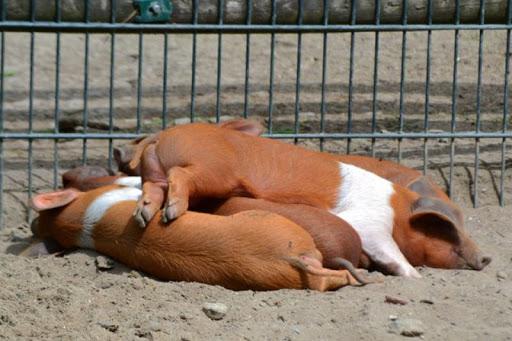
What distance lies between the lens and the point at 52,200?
5727 millimetres

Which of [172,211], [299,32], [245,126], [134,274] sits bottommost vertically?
[134,274]

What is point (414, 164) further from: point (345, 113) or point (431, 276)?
point (431, 276)

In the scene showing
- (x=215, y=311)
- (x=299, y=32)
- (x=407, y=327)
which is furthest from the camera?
(x=299, y=32)

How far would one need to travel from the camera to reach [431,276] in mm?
5375

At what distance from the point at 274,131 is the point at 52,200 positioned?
7.12 feet

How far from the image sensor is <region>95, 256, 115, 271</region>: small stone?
5.38 meters

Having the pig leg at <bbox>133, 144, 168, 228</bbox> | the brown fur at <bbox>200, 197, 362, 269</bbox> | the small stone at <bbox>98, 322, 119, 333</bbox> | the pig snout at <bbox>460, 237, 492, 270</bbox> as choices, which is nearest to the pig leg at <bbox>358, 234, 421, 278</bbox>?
the brown fur at <bbox>200, 197, 362, 269</bbox>

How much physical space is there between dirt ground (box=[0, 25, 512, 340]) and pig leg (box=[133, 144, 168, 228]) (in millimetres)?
270

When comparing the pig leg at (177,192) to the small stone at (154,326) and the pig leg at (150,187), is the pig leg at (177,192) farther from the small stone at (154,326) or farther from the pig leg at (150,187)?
the small stone at (154,326)

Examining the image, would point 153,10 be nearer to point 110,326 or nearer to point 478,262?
point 478,262

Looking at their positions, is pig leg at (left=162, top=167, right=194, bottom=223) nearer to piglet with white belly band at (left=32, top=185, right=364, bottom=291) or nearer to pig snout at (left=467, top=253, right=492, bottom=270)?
piglet with white belly band at (left=32, top=185, right=364, bottom=291)

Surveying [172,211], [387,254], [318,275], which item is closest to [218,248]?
[172,211]

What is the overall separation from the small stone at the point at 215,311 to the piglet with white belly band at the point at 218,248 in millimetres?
350

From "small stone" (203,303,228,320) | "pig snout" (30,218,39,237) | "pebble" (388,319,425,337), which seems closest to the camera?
"pebble" (388,319,425,337)
